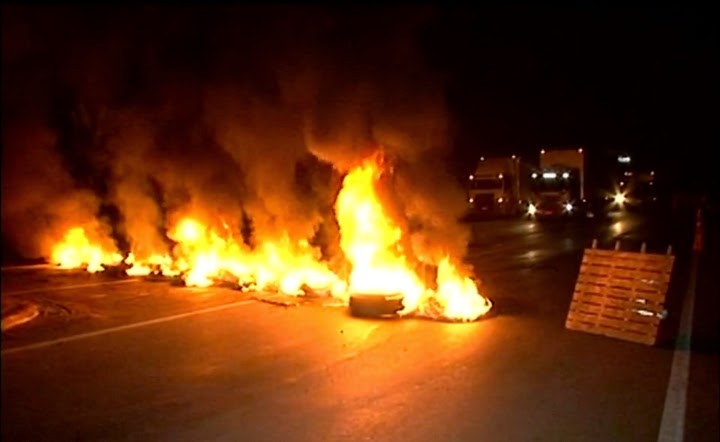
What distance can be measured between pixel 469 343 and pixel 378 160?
167 inches

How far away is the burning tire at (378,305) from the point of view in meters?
11.1

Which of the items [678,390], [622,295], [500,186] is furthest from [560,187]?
[678,390]

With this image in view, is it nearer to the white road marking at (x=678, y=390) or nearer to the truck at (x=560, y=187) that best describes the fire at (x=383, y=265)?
the white road marking at (x=678, y=390)

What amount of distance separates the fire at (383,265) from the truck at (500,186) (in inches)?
998

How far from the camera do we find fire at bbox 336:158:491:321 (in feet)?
37.1

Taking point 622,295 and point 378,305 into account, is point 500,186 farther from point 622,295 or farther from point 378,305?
point 622,295

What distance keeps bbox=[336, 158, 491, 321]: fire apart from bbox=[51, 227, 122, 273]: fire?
407 cm

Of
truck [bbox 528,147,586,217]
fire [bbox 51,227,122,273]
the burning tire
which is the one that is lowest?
the burning tire

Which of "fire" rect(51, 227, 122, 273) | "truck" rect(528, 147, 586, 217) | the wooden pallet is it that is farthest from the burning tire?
"truck" rect(528, 147, 586, 217)

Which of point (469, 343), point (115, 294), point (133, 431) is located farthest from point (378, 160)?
point (133, 431)

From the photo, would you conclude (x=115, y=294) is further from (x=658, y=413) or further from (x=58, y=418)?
(x=658, y=413)

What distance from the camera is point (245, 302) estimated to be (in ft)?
41.5

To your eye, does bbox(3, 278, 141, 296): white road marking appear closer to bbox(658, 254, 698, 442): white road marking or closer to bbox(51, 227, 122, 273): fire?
bbox(51, 227, 122, 273): fire

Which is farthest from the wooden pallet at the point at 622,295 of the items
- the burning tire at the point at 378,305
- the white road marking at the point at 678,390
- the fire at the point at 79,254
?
the fire at the point at 79,254
